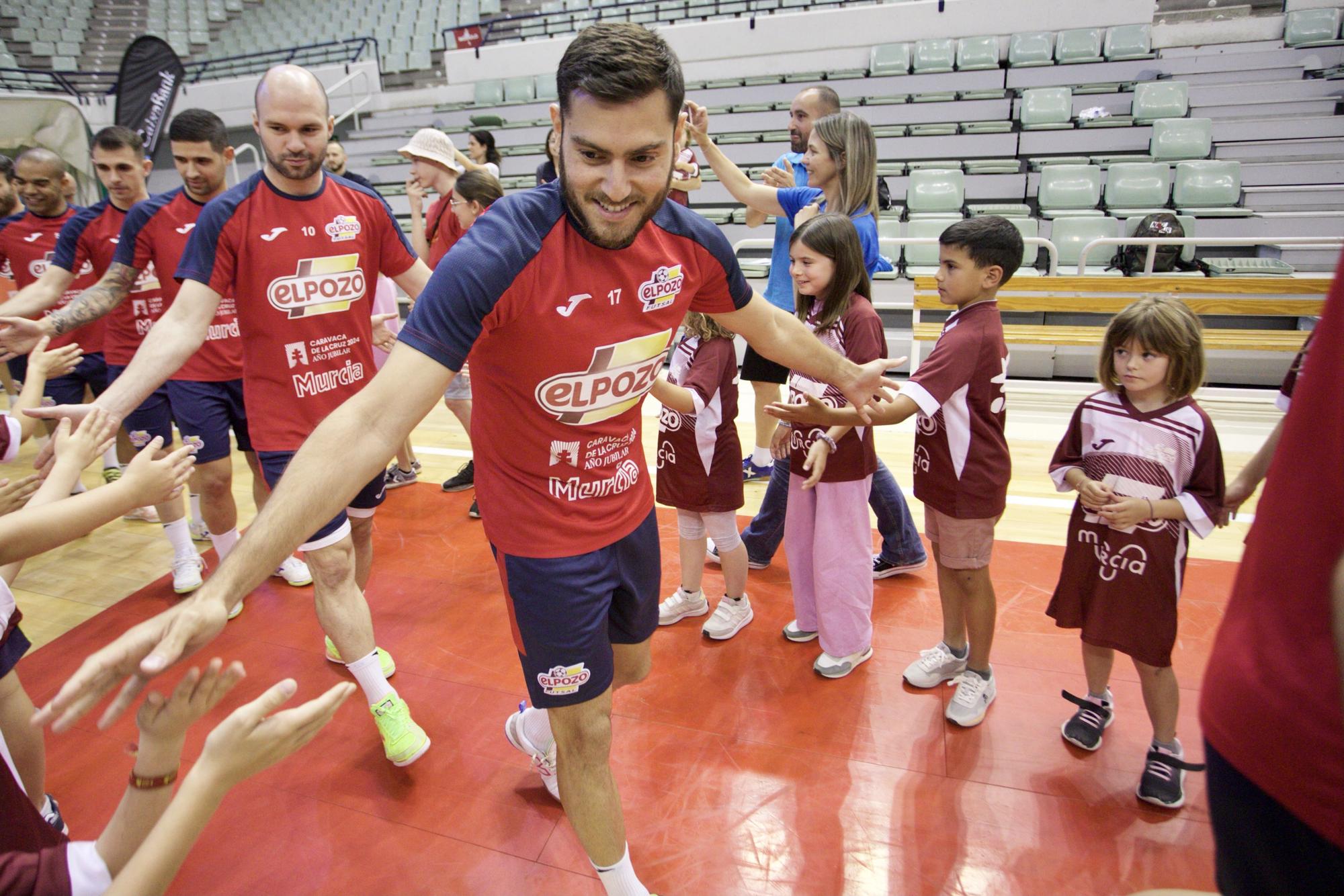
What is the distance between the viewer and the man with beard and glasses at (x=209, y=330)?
2662 mm

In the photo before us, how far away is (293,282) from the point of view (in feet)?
7.60

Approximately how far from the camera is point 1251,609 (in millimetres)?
707

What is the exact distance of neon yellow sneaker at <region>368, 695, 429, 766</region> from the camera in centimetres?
230

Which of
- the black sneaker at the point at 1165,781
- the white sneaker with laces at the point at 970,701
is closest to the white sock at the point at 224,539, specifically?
the white sneaker with laces at the point at 970,701

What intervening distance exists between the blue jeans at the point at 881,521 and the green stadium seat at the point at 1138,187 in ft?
20.9

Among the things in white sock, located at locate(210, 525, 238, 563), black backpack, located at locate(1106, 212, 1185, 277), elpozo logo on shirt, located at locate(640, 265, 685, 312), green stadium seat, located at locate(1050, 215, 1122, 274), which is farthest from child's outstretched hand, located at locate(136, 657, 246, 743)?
green stadium seat, located at locate(1050, 215, 1122, 274)

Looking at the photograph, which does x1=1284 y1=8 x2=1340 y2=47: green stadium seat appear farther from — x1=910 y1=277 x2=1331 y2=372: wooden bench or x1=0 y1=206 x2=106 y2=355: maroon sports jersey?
x1=0 y1=206 x2=106 y2=355: maroon sports jersey

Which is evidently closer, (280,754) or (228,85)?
(280,754)

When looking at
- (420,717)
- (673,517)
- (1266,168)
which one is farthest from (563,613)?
(1266,168)

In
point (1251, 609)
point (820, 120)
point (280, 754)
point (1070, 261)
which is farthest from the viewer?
point (1070, 261)

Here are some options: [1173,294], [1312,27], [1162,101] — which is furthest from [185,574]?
[1312,27]

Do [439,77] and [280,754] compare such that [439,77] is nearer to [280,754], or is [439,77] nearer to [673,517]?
[673,517]

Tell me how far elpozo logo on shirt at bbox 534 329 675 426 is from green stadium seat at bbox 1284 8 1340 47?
12273 millimetres

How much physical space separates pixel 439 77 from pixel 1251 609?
16.9 metres
